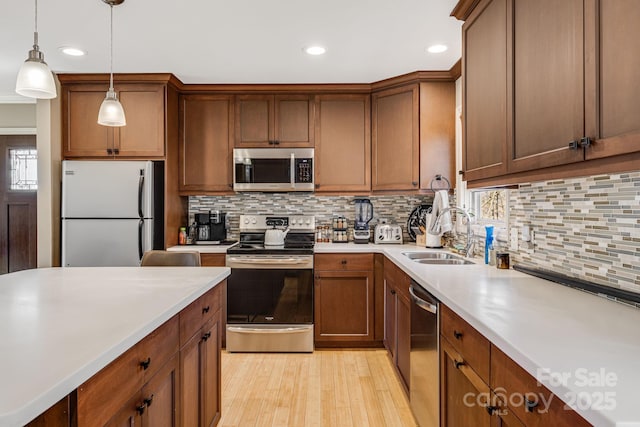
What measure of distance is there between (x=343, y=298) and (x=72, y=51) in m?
2.87

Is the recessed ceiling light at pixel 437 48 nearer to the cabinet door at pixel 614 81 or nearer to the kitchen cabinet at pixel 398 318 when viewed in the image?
the kitchen cabinet at pixel 398 318

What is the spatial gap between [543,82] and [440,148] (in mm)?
1987

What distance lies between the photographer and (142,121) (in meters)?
3.37

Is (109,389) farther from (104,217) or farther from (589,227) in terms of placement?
(104,217)

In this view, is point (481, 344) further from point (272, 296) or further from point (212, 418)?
point (272, 296)

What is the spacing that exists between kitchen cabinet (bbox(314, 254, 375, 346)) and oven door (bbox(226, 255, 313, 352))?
0.30 ft

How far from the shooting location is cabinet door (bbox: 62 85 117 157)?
3.37 metres

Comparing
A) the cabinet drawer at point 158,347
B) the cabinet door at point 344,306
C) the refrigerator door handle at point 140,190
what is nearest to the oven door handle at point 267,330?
the cabinet door at point 344,306

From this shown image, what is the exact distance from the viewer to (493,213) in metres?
2.70

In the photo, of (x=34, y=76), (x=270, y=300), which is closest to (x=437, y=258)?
(x=270, y=300)

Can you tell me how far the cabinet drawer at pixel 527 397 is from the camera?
2.66ft

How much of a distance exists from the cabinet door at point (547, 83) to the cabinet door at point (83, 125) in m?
3.19

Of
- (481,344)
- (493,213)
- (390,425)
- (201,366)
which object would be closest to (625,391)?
(481,344)

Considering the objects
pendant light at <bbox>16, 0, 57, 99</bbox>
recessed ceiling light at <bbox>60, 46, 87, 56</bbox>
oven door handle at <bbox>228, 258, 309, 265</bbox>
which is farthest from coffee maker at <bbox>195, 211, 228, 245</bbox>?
pendant light at <bbox>16, 0, 57, 99</bbox>
